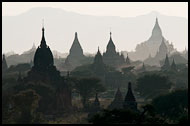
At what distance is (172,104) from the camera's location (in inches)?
2283

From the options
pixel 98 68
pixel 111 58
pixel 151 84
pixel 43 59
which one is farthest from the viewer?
pixel 111 58

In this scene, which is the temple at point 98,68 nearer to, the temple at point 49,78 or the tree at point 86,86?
the tree at point 86,86

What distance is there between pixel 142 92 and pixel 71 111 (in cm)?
1771

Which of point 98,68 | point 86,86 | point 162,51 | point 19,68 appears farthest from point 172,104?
point 162,51

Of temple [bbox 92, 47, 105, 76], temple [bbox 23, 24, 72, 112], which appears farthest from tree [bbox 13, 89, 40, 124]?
temple [bbox 92, 47, 105, 76]

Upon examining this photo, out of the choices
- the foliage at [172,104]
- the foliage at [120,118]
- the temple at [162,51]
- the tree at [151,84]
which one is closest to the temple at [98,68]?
the tree at [151,84]

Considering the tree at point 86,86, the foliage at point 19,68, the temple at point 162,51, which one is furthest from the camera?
the temple at point 162,51

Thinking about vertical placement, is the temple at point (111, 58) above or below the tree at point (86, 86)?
above

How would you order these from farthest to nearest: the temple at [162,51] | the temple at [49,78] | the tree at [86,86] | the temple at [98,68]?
the temple at [162,51]
the temple at [98,68]
the tree at [86,86]
the temple at [49,78]

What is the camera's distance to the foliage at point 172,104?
56.3 metres

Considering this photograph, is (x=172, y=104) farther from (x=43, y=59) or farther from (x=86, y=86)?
(x=43, y=59)

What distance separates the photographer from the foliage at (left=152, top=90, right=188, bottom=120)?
2217 inches

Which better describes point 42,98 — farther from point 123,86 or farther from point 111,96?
point 123,86

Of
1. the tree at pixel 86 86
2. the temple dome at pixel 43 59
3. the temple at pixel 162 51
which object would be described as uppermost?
the temple at pixel 162 51
